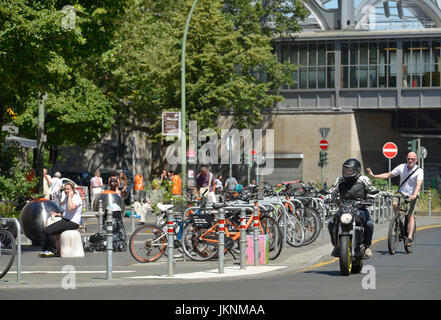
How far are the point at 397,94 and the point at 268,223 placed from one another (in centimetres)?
4084

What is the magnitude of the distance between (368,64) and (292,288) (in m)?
47.2

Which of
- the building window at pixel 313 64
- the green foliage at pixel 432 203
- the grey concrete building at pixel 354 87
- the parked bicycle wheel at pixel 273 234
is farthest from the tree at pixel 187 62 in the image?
the parked bicycle wheel at pixel 273 234

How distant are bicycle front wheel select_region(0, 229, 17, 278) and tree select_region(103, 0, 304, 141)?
29.0m

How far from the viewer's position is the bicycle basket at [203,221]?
1678cm

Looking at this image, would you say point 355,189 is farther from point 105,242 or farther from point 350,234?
point 105,242

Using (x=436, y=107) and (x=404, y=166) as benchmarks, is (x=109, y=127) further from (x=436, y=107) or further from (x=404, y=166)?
(x=404, y=166)

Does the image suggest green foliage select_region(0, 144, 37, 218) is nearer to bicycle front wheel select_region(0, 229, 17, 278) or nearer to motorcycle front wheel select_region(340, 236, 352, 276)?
bicycle front wheel select_region(0, 229, 17, 278)

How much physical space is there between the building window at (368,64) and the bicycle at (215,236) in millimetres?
41409

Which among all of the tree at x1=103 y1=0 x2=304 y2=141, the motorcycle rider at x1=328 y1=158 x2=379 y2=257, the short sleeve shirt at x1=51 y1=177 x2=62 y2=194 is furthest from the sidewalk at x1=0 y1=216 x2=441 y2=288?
the tree at x1=103 y1=0 x2=304 y2=141

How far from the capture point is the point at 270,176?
192 feet

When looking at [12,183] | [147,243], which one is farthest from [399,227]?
[12,183]

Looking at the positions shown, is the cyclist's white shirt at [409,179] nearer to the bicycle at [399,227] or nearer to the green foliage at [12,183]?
the bicycle at [399,227]
